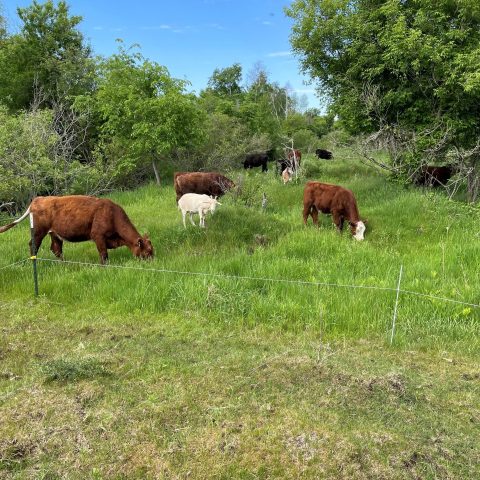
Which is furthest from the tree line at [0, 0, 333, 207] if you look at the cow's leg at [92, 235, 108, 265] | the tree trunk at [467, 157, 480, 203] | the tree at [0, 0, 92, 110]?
the tree trunk at [467, 157, 480, 203]

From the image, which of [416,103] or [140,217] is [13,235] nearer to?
[140,217]

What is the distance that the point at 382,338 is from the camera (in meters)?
5.71

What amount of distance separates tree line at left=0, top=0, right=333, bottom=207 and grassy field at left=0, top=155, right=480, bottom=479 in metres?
5.22

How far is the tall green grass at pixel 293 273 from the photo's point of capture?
6125mm

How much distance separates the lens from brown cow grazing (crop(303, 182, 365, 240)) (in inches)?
407

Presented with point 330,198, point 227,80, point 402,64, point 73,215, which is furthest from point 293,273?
point 227,80

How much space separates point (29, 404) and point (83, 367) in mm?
689

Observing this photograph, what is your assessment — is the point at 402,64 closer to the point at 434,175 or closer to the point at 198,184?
the point at 434,175

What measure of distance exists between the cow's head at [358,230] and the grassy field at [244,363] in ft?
1.46

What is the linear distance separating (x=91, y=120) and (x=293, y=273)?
16.0 metres

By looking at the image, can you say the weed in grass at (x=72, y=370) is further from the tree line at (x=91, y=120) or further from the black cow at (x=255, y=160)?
the black cow at (x=255, y=160)

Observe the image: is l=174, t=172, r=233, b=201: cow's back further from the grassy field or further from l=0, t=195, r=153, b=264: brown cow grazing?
l=0, t=195, r=153, b=264: brown cow grazing

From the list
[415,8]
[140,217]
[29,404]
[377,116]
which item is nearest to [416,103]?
[377,116]

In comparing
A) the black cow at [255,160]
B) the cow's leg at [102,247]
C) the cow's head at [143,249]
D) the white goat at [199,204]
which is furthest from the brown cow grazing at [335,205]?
the black cow at [255,160]
